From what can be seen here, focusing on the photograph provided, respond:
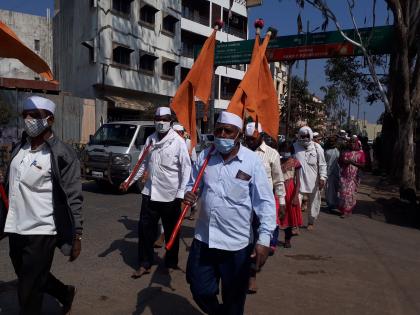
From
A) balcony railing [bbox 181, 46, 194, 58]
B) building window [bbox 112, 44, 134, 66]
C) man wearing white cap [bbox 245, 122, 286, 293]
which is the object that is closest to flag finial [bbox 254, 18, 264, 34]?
man wearing white cap [bbox 245, 122, 286, 293]

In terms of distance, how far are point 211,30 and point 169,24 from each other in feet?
19.9

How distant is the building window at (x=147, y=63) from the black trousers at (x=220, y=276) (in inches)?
1082

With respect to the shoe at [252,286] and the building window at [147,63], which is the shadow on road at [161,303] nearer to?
the shoe at [252,286]

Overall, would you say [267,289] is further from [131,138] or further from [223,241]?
[131,138]

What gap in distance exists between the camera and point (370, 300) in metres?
4.78

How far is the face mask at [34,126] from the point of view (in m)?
3.31

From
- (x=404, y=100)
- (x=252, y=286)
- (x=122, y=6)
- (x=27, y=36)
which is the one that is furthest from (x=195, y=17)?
(x=252, y=286)

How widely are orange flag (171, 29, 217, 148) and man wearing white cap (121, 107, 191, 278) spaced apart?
1.00ft

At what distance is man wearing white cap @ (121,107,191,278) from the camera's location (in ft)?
16.9

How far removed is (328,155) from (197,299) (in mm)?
8455

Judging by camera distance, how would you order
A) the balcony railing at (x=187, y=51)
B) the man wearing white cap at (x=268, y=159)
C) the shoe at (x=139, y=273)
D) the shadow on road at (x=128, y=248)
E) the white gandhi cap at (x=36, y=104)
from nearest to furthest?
the white gandhi cap at (x=36, y=104)
the shoe at (x=139, y=273)
the man wearing white cap at (x=268, y=159)
the shadow on road at (x=128, y=248)
the balcony railing at (x=187, y=51)

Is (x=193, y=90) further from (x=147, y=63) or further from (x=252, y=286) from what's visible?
(x=147, y=63)

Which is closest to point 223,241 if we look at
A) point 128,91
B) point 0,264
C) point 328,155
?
point 0,264

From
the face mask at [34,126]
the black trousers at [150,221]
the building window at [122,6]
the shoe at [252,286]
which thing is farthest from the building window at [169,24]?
the face mask at [34,126]
